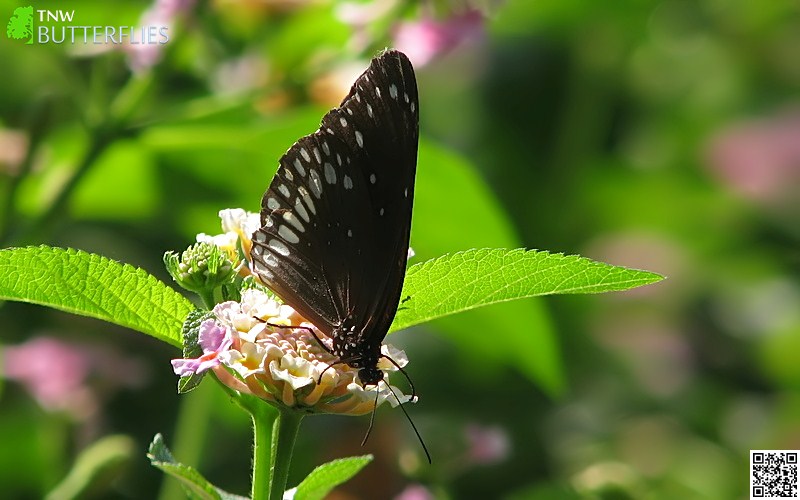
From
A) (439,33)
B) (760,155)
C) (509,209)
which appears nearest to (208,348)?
(439,33)

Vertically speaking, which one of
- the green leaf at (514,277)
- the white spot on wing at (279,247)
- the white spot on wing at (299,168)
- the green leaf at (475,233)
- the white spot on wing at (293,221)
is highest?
the green leaf at (475,233)

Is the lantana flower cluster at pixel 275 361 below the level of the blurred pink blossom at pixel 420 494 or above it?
below

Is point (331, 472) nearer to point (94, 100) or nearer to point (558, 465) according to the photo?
point (94, 100)

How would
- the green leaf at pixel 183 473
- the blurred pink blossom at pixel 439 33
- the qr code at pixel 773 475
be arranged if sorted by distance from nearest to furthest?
1. the green leaf at pixel 183 473
2. the qr code at pixel 773 475
3. the blurred pink blossom at pixel 439 33

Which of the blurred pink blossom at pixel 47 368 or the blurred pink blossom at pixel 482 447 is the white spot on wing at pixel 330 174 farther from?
the blurred pink blossom at pixel 47 368

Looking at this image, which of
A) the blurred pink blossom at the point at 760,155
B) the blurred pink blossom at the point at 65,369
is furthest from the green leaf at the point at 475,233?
the blurred pink blossom at the point at 760,155

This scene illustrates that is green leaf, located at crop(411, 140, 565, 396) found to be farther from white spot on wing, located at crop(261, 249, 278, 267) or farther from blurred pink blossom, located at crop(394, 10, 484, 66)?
white spot on wing, located at crop(261, 249, 278, 267)
